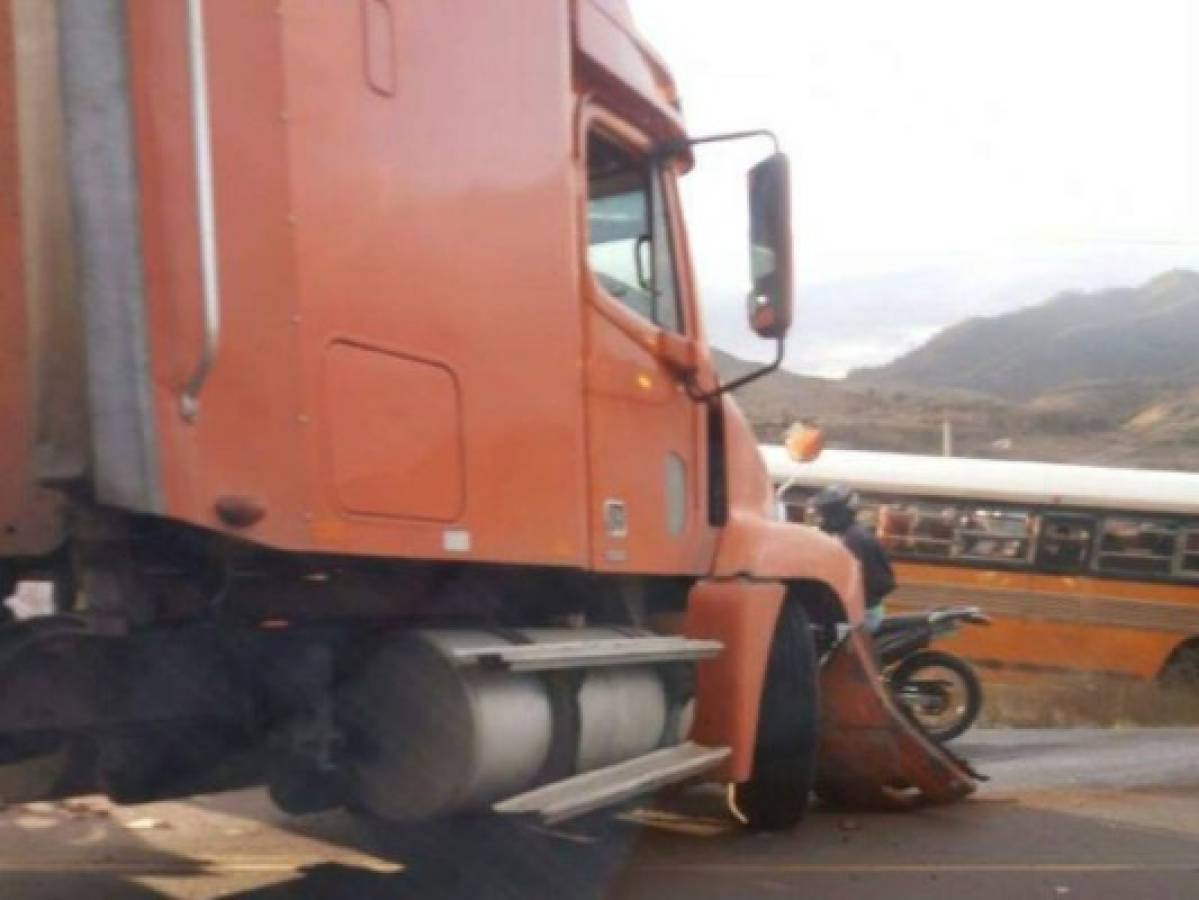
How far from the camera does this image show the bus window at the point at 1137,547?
693 inches

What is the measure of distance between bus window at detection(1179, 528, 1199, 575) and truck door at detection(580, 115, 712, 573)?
1144 centimetres

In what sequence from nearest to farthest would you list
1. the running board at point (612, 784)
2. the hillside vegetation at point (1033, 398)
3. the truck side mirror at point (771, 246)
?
the running board at point (612, 784) < the truck side mirror at point (771, 246) < the hillside vegetation at point (1033, 398)

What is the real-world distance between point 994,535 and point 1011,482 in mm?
558

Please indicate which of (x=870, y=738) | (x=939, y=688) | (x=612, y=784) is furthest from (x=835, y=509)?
(x=612, y=784)

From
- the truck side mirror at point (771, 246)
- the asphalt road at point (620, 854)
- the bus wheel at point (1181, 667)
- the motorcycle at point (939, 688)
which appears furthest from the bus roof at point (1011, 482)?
the truck side mirror at point (771, 246)

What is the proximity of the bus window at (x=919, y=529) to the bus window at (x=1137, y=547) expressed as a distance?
4.75 ft

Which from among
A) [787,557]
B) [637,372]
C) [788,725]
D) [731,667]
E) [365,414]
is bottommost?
[788,725]

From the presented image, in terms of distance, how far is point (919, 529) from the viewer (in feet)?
58.6

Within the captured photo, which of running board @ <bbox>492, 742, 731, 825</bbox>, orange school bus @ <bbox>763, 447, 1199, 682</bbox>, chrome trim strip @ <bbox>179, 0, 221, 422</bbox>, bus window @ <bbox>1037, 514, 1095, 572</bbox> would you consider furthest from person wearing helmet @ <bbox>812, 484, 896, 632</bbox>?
chrome trim strip @ <bbox>179, 0, 221, 422</bbox>

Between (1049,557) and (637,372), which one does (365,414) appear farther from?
(1049,557)

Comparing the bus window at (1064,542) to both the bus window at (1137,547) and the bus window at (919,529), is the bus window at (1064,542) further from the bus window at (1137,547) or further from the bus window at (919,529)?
the bus window at (919,529)

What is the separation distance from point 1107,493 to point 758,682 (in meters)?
11.5

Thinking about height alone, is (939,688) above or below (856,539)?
below

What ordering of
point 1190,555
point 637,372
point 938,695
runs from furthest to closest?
point 1190,555 → point 938,695 → point 637,372
